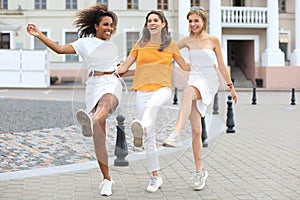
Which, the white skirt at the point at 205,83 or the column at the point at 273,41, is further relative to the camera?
the column at the point at 273,41

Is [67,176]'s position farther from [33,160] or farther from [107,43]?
[107,43]

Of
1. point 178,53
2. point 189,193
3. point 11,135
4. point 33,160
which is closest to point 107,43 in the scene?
point 178,53

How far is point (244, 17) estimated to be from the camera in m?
39.2

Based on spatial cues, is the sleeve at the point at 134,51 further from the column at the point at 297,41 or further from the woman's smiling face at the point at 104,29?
the column at the point at 297,41

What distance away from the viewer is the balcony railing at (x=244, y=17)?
39.1 m

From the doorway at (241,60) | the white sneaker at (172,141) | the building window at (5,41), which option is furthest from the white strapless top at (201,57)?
the building window at (5,41)

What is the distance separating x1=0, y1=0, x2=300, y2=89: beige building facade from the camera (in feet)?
127

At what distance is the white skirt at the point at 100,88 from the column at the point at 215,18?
32953 millimetres

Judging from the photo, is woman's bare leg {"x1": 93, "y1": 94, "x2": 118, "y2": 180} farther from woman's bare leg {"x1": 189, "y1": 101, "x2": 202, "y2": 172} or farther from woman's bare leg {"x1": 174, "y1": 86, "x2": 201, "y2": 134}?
woman's bare leg {"x1": 189, "y1": 101, "x2": 202, "y2": 172}

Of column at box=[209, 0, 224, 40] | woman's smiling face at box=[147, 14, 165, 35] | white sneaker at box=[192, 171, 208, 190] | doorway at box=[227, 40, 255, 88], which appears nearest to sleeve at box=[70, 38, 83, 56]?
woman's smiling face at box=[147, 14, 165, 35]

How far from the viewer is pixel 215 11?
38.5 meters

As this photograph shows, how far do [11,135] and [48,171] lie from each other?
3.93 meters

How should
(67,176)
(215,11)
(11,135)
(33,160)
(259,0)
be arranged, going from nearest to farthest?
(67,176) → (33,160) → (11,135) → (215,11) → (259,0)

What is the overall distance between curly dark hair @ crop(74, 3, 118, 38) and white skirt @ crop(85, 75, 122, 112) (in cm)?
64
